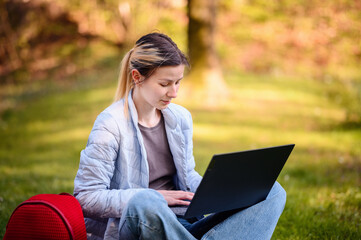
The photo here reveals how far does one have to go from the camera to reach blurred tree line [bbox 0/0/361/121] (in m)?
14.6

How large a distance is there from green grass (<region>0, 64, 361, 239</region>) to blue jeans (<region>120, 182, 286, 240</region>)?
0.82 meters

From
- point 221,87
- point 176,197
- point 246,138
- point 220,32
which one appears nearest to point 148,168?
point 176,197

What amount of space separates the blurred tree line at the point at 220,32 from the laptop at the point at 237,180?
10790mm

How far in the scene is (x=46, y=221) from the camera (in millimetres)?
2215

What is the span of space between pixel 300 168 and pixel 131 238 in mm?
3598

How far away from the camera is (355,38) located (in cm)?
1498

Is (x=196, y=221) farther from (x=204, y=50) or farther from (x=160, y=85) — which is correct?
(x=204, y=50)

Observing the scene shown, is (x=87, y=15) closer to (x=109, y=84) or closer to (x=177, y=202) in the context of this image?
(x=109, y=84)

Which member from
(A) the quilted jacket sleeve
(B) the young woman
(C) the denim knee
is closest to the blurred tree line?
(B) the young woman

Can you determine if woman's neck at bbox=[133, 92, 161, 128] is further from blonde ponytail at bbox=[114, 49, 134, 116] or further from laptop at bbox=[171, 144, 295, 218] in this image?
laptop at bbox=[171, 144, 295, 218]

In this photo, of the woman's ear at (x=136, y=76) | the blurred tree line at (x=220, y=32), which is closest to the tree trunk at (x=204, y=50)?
the blurred tree line at (x=220, y=32)

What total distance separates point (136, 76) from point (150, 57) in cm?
18

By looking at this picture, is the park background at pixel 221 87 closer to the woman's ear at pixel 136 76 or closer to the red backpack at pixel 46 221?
the woman's ear at pixel 136 76

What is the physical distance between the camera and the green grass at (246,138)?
377 centimetres
